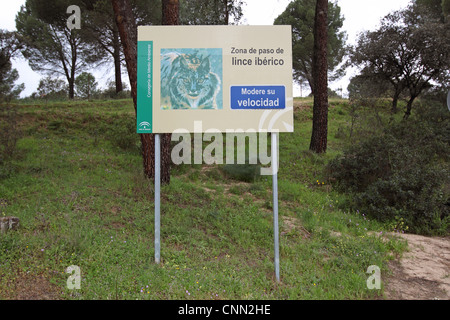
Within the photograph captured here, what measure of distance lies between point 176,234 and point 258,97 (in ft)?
7.63

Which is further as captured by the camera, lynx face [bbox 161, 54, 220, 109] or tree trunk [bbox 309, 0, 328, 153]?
tree trunk [bbox 309, 0, 328, 153]

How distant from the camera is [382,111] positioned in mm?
16172

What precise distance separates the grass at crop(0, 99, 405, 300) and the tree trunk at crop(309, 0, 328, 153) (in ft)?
4.51

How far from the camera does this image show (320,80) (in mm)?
10133

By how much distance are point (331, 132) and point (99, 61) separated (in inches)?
614

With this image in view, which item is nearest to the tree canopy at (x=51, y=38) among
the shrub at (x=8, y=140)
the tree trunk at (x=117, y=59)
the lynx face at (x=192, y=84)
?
the tree trunk at (x=117, y=59)

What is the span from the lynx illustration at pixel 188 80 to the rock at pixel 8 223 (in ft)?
8.25

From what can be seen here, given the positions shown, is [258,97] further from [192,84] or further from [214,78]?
[192,84]

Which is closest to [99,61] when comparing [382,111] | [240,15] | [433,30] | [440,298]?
[240,15]

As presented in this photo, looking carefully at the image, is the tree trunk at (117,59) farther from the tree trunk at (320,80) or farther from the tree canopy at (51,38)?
the tree trunk at (320,80)

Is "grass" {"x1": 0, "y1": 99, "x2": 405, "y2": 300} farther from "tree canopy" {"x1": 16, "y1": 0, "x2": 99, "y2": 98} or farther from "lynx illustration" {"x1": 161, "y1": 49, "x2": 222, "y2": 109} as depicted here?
"tree canopy" {"x1": 16, "y1": 0, "x2": 99, "y2": 98}

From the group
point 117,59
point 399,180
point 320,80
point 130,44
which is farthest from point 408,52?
point 117,59

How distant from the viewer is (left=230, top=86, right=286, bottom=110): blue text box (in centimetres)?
413

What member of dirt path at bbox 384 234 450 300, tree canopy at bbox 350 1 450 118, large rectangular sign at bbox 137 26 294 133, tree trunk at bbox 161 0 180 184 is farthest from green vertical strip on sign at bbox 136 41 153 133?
tree canopy at bbox 350 1 450 118
